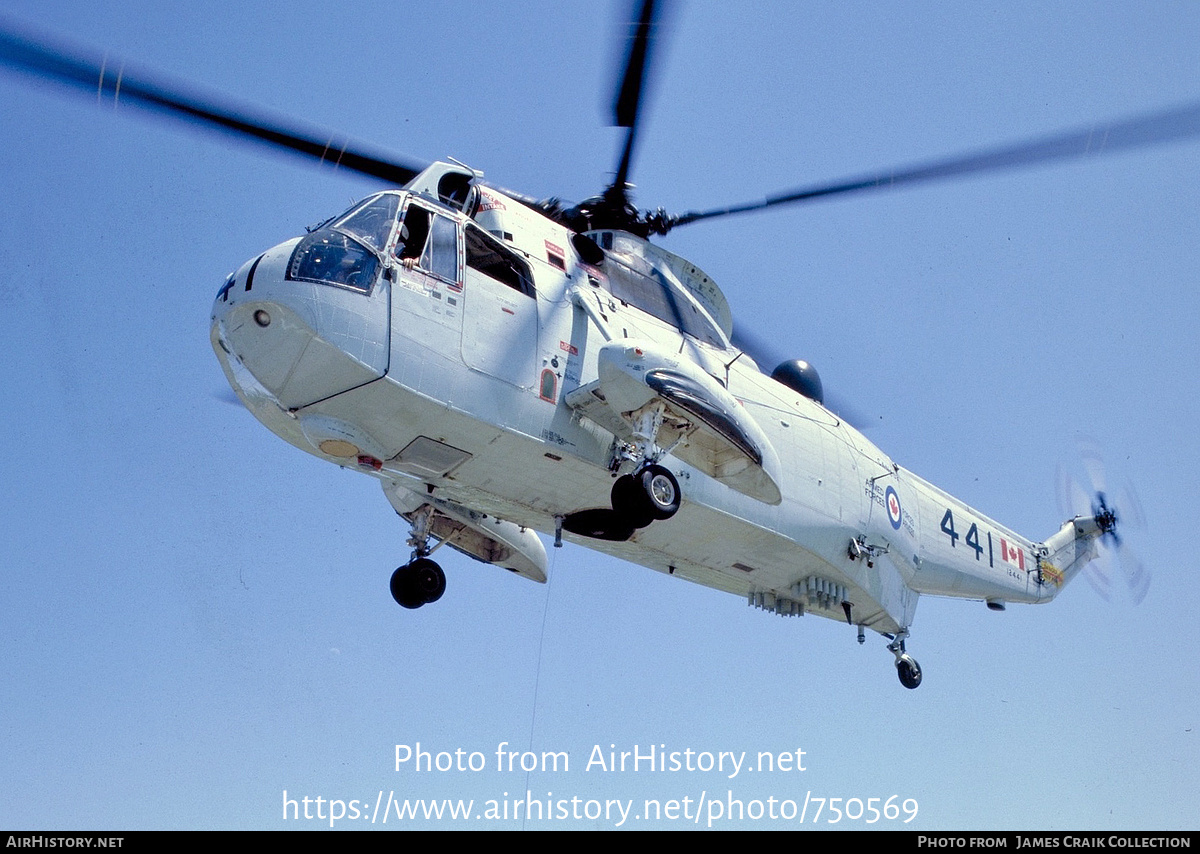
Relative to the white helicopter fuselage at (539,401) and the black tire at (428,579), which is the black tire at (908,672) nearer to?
the white helicopter fuselage at (539,401)

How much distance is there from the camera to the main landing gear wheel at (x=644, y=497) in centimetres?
1298

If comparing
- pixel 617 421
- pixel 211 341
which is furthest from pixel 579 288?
pixel 211 341

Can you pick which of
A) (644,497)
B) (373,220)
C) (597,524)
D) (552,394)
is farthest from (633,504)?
(373,220)

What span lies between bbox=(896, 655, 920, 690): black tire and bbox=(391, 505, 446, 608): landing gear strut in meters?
7.07

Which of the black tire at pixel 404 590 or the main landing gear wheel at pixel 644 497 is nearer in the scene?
the main landing gear wheel at pixel 644 497

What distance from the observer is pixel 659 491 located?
13.2 m

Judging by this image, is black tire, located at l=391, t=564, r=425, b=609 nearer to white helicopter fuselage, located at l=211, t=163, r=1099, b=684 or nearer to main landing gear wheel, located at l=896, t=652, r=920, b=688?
white helicopter fuselage, located at l=211, t=163, r=1099, b=684

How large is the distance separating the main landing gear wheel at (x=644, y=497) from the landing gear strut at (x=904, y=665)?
6332 millimetres

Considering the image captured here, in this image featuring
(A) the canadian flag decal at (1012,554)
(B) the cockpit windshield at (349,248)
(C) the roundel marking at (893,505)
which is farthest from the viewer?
(A) the canadian flag decal at (1012,554)

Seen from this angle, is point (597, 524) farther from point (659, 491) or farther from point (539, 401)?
point (539, 401)

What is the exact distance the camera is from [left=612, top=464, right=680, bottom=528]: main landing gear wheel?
42.6ft

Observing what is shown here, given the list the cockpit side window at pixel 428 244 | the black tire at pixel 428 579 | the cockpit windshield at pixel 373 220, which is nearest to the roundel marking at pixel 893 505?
the black tire at pixel 428 579
